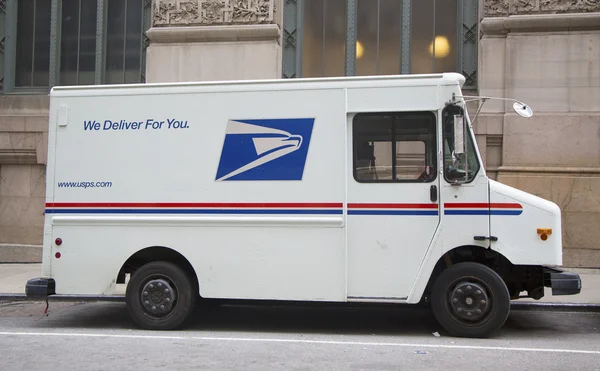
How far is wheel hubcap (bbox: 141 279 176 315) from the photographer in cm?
786

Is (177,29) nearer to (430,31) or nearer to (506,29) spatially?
(430,31)

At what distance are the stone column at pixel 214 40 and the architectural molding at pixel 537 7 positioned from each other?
4.60 metres

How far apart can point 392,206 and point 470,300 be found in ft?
4.57

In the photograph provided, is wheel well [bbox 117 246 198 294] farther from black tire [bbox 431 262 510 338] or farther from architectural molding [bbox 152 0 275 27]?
architectural molding [bbox 152 0 275 27]

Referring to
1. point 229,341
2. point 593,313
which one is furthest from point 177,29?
point 593,313

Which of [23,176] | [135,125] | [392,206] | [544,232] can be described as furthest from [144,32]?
[544,232]

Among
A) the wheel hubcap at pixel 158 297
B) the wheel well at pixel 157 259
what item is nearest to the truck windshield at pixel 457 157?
the wheel well at pixel 157 259

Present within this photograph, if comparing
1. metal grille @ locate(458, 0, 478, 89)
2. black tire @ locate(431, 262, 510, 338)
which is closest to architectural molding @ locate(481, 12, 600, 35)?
metal grille @ locate(458, 0, 478, 89)

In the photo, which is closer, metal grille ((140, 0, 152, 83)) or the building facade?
the building facade

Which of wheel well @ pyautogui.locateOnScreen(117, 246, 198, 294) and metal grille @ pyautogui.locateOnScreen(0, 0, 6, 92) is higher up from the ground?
metal grille @ pyautogui.locateOnScreen(0, 0, 6, 92)

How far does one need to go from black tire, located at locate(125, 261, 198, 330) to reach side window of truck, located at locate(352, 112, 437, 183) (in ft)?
8.24

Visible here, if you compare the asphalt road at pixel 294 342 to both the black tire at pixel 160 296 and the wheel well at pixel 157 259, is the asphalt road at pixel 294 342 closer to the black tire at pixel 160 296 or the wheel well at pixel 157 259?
the black tire at pixel 160 296

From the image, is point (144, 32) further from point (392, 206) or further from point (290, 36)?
point (392, 206)

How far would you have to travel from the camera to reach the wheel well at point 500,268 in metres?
7.60
